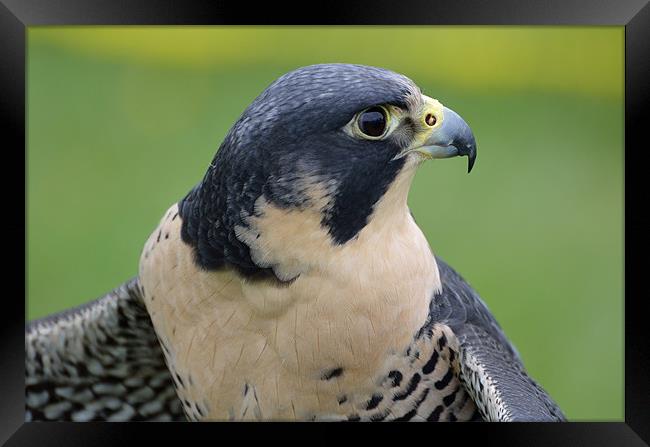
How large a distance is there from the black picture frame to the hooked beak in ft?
0.85

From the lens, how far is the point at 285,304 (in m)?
2.33

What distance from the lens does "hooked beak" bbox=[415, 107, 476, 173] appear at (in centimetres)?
227

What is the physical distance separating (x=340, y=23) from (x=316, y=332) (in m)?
0.74

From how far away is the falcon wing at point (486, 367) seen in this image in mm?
2359

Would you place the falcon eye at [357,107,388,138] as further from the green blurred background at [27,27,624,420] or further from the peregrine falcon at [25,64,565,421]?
the green blurred background at [27,27,624,420]

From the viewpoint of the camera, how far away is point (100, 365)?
291cm

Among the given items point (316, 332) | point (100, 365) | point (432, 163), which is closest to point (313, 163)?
point (316, 332)

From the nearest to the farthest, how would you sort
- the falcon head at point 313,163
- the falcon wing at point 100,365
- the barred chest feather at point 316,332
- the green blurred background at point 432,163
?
the falcon head at point 313,163
the barred chest feather at point 316,332
the falcon wing at point 100,365
the green blurred background at point 432,163

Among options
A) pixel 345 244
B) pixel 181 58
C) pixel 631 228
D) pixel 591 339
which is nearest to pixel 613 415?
pixel 591 339

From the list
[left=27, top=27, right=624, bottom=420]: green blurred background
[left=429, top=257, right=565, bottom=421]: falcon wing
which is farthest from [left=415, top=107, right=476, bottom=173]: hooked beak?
[left=27, top=27, right=624, bottom=420]: green blurred background

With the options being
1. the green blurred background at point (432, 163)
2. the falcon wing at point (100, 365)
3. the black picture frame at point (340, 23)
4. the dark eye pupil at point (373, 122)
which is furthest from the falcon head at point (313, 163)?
the green blurred background at point (432, 163)

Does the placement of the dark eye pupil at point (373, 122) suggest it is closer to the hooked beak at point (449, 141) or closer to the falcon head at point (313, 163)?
the falcon head at point (313, 163)

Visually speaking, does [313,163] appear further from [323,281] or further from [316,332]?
[316,332]

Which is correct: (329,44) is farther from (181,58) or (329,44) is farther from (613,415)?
(613,415)
